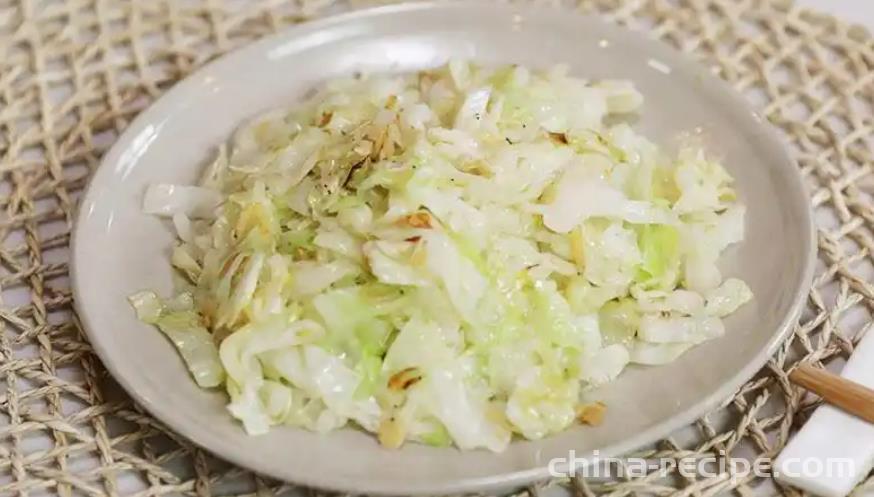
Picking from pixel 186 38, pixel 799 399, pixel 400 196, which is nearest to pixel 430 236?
pixel 400 196

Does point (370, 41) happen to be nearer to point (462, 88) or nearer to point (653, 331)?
point (462, 88)

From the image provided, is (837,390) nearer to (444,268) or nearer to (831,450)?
(831,450)

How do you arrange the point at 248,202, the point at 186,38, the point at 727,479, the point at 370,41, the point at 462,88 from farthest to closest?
the point at 186,38, the point at 370,41, the point at 462,88, the point at 248,202, the point at 727,479

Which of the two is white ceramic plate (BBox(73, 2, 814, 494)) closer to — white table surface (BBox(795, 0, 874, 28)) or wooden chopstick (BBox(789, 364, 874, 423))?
wooden chopstick (BBox(789, 364, 874, 423))

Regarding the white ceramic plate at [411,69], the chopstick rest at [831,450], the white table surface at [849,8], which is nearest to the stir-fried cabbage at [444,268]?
the white ceramic plate at [411,69]

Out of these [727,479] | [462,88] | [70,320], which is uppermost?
[462,88]

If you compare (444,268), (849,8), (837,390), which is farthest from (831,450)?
(849,8)

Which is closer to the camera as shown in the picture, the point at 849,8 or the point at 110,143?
the point at 110,143
